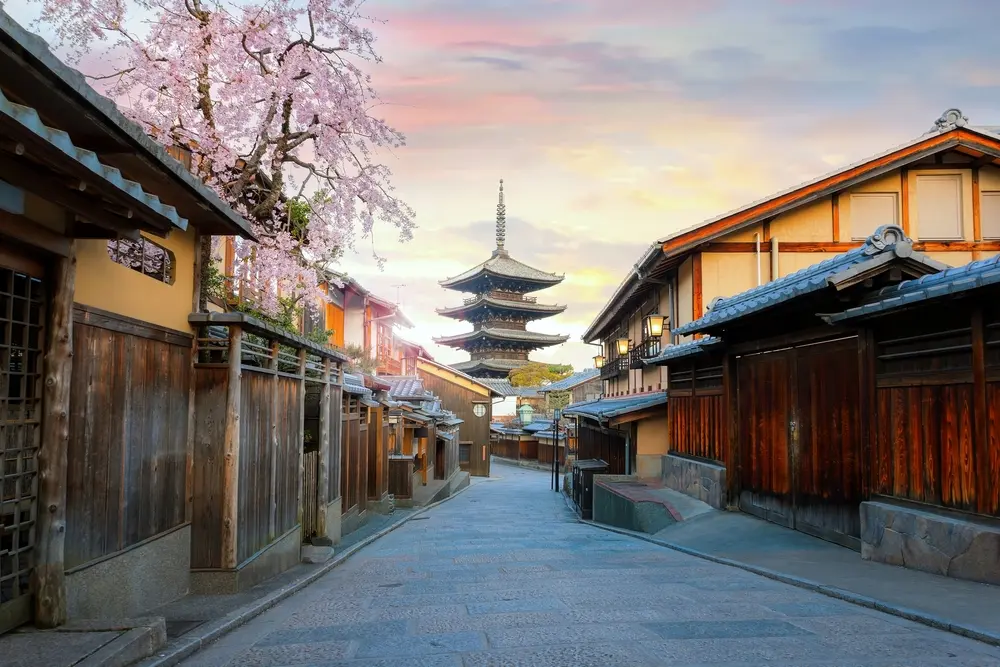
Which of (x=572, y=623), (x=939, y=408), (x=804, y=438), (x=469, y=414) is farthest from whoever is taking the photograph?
(x=469, y=414)

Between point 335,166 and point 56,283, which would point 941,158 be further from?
point 56,283

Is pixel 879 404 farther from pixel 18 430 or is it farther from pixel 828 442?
pixel 18 430

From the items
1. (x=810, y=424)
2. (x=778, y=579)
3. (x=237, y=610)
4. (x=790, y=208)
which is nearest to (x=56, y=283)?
(x=237, y=610)

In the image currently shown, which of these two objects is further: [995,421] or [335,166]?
[335,166]

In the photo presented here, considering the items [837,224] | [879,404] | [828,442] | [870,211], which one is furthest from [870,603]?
[870,211]

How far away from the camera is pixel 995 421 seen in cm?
698

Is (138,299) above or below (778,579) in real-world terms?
above

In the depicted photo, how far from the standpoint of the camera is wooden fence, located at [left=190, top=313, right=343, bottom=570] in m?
7.64

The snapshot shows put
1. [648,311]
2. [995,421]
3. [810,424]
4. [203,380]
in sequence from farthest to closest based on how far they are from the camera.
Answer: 1. [648,311]
2. [810,424]
3. [203,380]
4. [995,421]

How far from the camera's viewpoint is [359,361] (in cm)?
2861

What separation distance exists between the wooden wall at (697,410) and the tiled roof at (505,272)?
39.1m

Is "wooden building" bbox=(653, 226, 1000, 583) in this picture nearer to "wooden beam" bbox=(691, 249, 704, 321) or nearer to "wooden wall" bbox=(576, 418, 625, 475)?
"wooden beam" bbox=(691, 249, 704, 321)

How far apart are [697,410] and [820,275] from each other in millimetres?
6829

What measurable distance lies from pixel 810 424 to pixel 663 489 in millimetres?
6949
